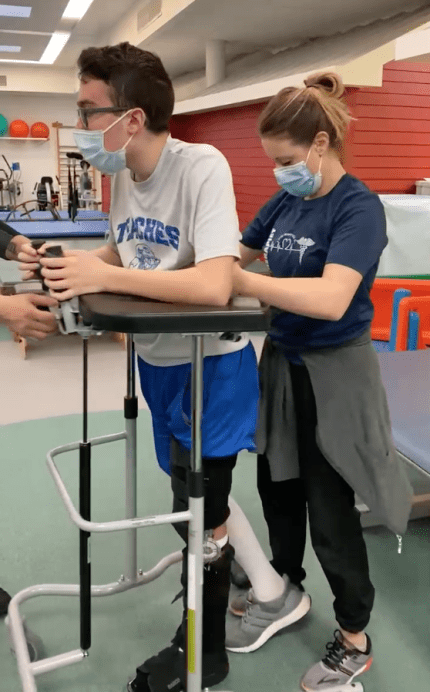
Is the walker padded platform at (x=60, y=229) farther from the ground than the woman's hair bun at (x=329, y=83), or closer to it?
closer to it

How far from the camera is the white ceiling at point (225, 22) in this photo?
5.61 metres

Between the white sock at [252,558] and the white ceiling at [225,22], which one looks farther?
the white ceiling at [225,22]

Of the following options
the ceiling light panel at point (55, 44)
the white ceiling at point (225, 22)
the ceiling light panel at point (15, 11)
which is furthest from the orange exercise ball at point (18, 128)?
the ceiling light panel at point (15, 11)

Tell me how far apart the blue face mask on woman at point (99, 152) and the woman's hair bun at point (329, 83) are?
1.85 ft

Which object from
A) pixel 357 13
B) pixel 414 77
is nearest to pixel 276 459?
pixel 414 77

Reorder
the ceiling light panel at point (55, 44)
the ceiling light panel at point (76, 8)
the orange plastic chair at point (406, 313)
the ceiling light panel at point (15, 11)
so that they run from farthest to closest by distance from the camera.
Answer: the ceiling light panel at point (55, 44), the ceiling light panel at point (76, 8), the ceiling light panel at point (15, 11), the orange plastic chair at point (406, 313)

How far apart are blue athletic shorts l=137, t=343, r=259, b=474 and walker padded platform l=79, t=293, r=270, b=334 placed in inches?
13.1

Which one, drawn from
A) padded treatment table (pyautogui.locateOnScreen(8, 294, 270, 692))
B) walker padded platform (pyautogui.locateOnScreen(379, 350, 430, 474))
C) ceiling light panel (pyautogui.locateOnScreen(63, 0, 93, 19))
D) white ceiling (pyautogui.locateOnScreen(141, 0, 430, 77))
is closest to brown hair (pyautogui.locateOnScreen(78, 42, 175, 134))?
padded treatment table (pyautogui.locateOnScreen(8, 294, 270, 692))

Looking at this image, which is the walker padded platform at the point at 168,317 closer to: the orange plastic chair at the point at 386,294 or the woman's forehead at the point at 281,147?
the woman's forehead at the point at 281,147

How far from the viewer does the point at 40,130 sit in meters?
13.5

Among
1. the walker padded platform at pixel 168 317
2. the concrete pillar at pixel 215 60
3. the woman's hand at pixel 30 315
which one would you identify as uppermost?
the concrete pillar at pixel 215 60

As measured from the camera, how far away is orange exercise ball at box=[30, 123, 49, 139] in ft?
44.3

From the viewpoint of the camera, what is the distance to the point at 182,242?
1.46 m

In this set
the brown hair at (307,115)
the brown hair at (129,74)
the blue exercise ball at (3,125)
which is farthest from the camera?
the blue exercise ball at (3,125)
